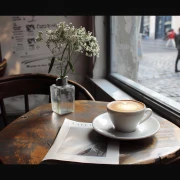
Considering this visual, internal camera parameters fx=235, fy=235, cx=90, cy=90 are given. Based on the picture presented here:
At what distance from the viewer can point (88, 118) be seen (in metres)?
1.03

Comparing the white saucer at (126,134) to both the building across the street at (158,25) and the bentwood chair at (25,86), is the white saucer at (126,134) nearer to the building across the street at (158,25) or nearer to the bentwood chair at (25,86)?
the bentwood chair at (25,86)

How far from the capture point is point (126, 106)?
33.6 inches

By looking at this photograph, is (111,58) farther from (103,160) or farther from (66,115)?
(103,160)

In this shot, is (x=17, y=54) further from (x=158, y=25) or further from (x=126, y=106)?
(x=126, y=106)

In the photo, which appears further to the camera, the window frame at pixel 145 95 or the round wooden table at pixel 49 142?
the window frame at pixel 145 95

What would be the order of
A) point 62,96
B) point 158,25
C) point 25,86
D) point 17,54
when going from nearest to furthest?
point 62,96 < point 25,86 < point 158,25 < point 17,54

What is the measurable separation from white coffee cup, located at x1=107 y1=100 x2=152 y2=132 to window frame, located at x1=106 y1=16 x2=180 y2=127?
18.8 inches

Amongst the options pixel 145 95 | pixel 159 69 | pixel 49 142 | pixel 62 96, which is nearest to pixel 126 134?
pixel 49 142

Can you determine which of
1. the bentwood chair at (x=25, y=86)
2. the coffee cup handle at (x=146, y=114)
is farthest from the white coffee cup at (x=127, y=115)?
the bentwood chair at (x=25, y=86)

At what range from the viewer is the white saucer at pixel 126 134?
783mm

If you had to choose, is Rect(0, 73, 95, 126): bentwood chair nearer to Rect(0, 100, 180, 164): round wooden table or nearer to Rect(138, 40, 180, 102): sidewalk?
Rect(0, 100, 180, 164): round wooden table

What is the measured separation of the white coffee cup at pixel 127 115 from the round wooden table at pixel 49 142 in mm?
52

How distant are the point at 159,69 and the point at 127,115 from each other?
1.21 meters
